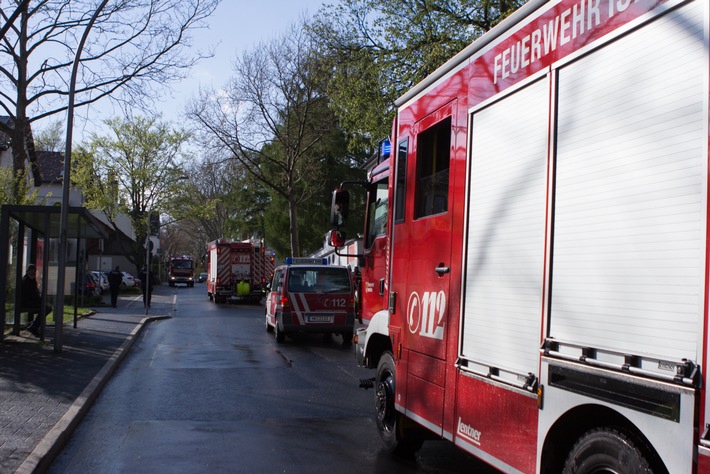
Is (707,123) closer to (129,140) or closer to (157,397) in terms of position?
(157,397)

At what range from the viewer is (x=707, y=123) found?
2811mm

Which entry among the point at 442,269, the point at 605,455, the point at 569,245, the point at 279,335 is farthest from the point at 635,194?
the point at 279,335

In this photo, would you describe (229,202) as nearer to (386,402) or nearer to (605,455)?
(386,402)

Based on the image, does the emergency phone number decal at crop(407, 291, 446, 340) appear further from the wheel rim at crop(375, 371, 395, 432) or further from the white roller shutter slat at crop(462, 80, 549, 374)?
the wheel rim at crop(375, 371, 395, 432)

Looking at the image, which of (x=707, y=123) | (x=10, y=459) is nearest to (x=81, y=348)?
(x=10, y=459)

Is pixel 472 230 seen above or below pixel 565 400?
above

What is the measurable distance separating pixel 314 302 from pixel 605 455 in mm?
13539

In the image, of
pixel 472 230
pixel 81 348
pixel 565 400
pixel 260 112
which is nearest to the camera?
pixel 565 400

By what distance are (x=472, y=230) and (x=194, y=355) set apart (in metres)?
10.7

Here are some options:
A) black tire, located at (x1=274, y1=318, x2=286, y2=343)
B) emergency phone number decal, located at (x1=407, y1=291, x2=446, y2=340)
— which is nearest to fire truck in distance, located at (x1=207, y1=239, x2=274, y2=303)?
black tire, located at (x1=274, y1=318, x2=286, y2=343)

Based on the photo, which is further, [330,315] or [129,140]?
[129,140]

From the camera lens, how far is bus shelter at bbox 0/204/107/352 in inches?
504

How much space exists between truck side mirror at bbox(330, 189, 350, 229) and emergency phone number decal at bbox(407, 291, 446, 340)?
1746 mm

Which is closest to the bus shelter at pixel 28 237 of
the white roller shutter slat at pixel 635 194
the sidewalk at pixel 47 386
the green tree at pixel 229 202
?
the sidewalk at pixel 47 386
